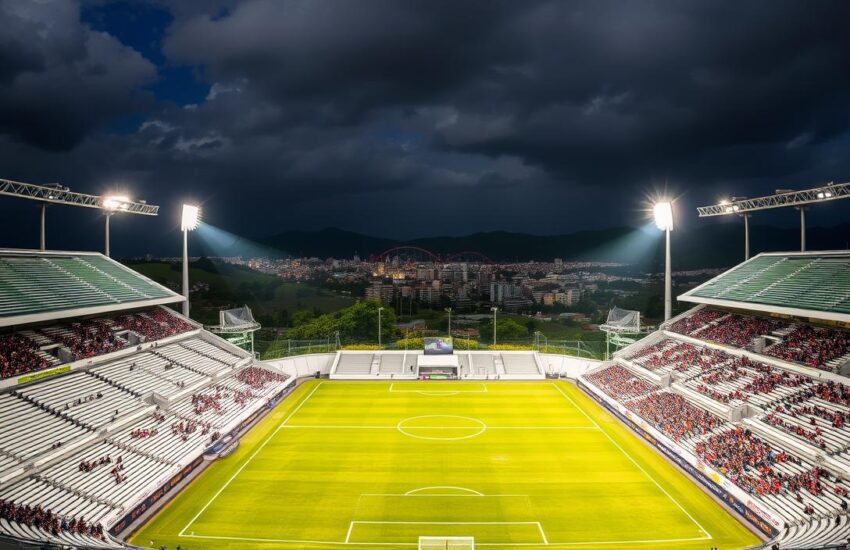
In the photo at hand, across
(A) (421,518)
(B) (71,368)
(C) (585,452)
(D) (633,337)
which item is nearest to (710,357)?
(C) (585,452)

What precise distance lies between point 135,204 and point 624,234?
440 ft

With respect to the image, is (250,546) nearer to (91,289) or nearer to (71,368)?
(71,368)

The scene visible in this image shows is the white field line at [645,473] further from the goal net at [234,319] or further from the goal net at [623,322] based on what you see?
the goal net at [234,319]

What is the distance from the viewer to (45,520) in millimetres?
17844

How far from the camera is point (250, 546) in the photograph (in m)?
18.6

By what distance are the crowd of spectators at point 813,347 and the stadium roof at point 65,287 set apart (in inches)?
1551

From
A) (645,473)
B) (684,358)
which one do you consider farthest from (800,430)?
(684,358)

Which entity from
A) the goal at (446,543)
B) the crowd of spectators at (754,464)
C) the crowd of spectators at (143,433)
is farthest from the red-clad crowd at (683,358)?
the crowd of spectators at (143,433)

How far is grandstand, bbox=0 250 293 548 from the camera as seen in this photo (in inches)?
775

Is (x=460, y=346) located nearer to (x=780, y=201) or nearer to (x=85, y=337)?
(x=780, y=201)

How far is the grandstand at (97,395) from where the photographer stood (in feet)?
64.6

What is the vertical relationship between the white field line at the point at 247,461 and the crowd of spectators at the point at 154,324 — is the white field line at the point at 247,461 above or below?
below

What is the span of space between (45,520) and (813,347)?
1407 inches

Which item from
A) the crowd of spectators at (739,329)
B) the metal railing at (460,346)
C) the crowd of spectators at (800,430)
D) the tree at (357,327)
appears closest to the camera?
the crowd of spectators at (800,430)
